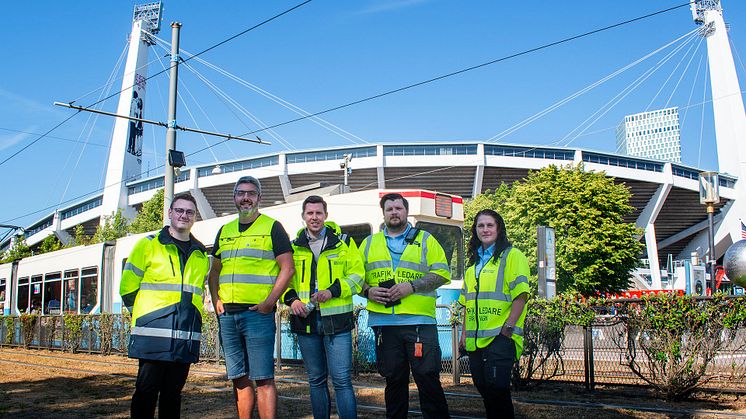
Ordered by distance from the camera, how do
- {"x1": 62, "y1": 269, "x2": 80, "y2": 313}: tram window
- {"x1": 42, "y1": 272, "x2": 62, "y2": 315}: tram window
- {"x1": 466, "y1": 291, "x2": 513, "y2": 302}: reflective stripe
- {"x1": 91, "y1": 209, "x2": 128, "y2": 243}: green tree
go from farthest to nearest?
1. {"x1": 91, "y1": 209, "x2": 128, "y2": 243}: green tree
2. {"x1": 42, "y1": 272, "x2": 62, "y2": 315}: tram window
3. {"x1": 62, "y1": 269, "x2": 80, "y2": 313}: tram window
4. {"x1": 466, "y1": 291, "x2": 513, "y2": 302}: reflective stripe

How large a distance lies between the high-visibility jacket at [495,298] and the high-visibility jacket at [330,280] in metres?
0.83

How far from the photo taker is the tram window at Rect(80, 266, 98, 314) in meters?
17.1

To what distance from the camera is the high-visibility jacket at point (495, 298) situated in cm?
467

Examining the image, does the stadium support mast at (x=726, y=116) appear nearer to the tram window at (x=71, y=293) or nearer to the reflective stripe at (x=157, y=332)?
the tram window at (x=71, y=293)

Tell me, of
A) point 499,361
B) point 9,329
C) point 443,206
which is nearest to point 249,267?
point 499,361

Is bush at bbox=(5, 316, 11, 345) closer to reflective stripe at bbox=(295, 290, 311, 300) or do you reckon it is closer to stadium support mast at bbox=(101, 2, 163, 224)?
reflective stripe at bbox=(295, 290, 311, 300)

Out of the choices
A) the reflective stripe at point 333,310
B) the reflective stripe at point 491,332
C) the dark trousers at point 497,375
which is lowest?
the dark trousers at point 497,375

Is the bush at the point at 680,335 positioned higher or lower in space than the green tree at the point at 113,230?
lower

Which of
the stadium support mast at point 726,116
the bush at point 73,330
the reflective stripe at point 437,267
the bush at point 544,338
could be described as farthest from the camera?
the stadium support mast at point 726,116

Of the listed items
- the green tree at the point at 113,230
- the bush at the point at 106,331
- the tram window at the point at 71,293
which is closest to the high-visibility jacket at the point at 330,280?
the bush at the point at 106,331

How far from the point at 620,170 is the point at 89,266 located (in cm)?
5702

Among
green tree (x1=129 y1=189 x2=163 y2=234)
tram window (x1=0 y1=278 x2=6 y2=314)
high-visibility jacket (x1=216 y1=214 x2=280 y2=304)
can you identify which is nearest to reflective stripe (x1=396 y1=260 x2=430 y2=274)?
high-visibility jacket (x1=216 y1=214 x2=280 y2=304)

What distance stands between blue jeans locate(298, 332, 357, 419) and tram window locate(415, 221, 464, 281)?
657 cm

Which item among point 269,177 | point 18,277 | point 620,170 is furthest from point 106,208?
point 18,277
